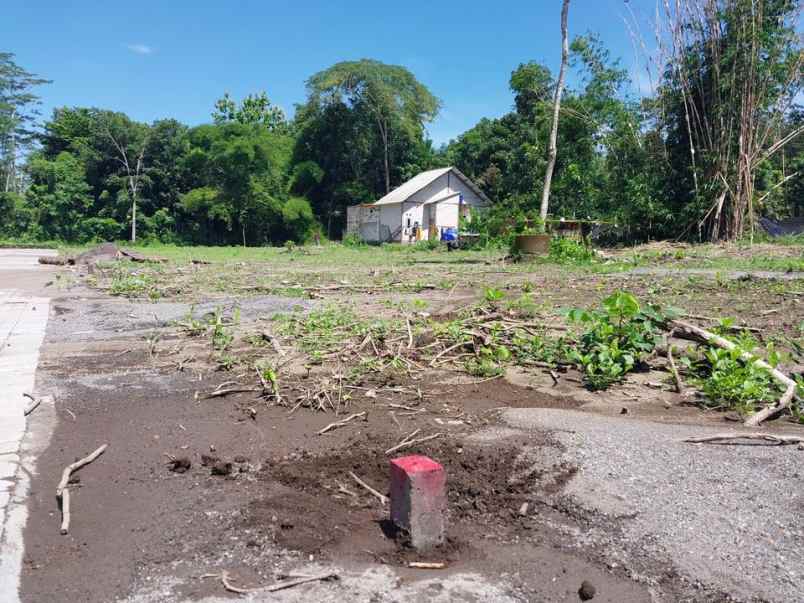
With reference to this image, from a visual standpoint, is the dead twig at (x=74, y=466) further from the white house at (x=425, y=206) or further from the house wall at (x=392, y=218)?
the house wall at (x=392, y=218)

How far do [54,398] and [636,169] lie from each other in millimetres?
23552

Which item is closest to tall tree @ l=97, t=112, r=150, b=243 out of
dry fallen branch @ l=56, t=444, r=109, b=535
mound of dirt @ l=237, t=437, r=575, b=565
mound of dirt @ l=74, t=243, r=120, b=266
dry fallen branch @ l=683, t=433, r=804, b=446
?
mound of dirt @ l=74, t=243, r=120, b=266

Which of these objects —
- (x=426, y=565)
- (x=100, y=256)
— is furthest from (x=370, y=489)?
(x=100, y=256)

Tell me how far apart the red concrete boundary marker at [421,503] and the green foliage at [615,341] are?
2.36 m

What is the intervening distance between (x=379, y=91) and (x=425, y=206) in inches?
345

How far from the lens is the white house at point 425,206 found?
1521 inches

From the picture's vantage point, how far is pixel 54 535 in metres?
2.47

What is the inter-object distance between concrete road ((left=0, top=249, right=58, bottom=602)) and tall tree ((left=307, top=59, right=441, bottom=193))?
3439cm

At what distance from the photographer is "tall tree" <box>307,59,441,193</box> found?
4112 centimetres

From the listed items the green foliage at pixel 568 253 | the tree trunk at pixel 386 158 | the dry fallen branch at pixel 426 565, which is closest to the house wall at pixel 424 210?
the tree trunk at pixel 386 158

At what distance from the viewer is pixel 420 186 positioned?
3869cm

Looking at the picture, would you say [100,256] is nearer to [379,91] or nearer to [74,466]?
[74,466]

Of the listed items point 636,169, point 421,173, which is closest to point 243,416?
point 636,169

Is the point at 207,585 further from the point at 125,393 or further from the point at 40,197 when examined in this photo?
the point at 40,197
